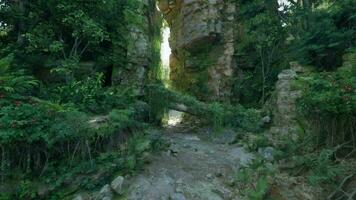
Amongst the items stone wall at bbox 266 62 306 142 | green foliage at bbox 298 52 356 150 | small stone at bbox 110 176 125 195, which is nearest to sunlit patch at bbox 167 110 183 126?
stone wall at bbox 266 62 306 142

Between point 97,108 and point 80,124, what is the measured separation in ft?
8.58

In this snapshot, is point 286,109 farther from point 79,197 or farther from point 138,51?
point 79,197

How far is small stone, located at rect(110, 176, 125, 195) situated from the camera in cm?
755

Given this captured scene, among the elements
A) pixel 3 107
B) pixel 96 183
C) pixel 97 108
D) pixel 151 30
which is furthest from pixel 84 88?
pixel 151 30

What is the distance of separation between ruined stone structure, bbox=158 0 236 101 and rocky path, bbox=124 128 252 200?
24.3 ft

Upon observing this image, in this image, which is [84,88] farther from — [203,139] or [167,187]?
[203,139]

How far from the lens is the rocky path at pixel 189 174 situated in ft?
25.3

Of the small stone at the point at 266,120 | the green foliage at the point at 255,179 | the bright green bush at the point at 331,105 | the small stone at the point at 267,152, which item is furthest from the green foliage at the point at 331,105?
the small stone at the point at 266,120

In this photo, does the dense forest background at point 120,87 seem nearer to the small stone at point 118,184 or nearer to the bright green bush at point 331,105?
the bright green bush at point 331,105

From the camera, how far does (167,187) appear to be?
796 centimetres

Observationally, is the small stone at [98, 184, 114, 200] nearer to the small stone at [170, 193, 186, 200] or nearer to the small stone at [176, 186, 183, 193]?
the small stone at [170, 193, 186, 200]

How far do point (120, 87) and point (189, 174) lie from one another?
5.87 m

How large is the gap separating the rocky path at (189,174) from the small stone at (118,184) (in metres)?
0.19

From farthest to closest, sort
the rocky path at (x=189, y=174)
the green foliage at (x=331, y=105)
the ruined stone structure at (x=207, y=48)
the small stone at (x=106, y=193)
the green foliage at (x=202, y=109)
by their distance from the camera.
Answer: the ruined stone structure at (x=207, y=48) → the green foliage at (x=202, y=109) → the green foliage at (x=331, y=105) → the rocky path at (x=189, y=174) → the small stone at (x=106, y=193)
